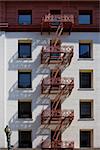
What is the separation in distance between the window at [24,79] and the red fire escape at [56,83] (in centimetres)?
150

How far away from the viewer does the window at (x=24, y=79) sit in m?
38.2

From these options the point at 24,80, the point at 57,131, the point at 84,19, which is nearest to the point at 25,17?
the point at 84,19

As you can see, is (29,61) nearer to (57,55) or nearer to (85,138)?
(57,55)

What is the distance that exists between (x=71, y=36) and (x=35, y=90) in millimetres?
5714

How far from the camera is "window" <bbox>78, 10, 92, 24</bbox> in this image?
38.8m

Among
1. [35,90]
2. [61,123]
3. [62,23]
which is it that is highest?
[62,23]

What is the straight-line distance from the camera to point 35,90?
37.9 meters

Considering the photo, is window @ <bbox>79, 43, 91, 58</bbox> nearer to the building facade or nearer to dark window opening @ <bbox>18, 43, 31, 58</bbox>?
the building facade

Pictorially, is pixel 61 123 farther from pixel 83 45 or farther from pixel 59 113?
pixel 83 45

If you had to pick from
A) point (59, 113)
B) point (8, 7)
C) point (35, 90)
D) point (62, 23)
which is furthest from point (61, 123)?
point (8, 7)

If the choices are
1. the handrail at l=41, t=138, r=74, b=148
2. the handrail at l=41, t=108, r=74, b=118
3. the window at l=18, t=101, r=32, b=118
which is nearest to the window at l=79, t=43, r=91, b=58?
the handrail at l=41, t=108, r=74, b=118

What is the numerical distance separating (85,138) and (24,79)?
7.41m

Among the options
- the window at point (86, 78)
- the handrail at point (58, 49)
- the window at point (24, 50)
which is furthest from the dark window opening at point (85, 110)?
the window at point (24, 50)

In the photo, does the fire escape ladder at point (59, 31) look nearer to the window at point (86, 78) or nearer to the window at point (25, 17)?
the window at point (25, 17)
